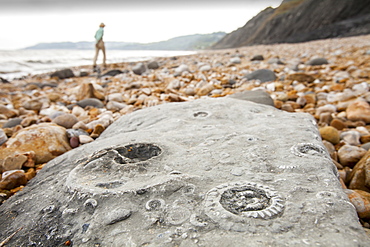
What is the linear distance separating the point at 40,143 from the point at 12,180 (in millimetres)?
636

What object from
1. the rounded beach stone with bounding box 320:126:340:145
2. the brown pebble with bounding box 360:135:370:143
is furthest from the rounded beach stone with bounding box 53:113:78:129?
the brown pebble with bounding box 360:135:370:143

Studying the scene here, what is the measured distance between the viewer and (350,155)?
215cm

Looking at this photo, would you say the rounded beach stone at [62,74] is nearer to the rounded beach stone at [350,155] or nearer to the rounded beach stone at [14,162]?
the rounded beach stone at [14,162]

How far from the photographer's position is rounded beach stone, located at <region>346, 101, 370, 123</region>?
9.96ft

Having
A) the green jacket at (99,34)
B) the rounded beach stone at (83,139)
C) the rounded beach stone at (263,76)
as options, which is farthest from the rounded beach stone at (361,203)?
the green jacket at (99,34)

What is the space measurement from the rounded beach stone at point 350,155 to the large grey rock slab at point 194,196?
62 centimetres

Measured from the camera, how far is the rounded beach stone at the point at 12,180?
1.74m

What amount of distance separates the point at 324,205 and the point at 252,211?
287 millimetres

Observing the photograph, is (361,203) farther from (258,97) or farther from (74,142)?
(74,142)

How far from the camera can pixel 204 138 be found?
1734 millimetres

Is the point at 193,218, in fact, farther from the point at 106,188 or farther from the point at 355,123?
the point at 355,123

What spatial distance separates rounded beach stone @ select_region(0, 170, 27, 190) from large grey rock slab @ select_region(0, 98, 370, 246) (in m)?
0.20

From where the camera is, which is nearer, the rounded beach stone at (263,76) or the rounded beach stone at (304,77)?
the rounded beach stone at (304,77)

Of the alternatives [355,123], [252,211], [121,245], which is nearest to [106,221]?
[121,245]
